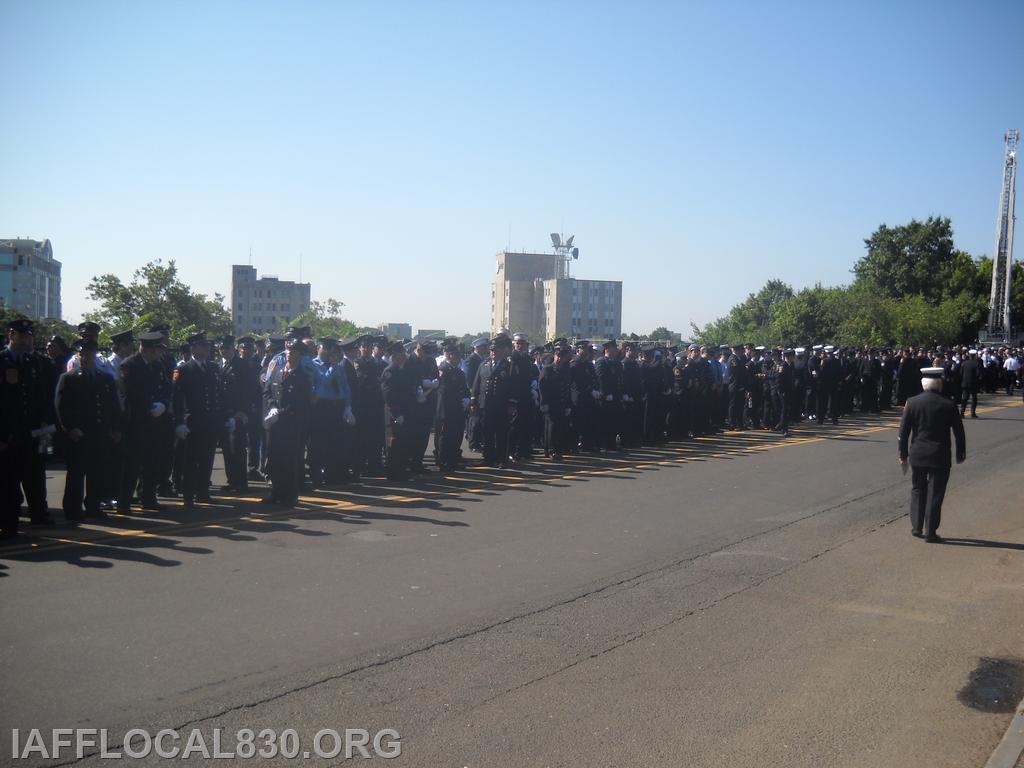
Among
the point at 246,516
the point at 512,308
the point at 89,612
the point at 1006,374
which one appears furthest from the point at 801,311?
the point at 512,308

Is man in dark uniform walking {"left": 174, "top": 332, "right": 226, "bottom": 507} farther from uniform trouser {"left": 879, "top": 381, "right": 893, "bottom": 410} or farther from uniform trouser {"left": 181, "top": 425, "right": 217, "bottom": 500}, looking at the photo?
uniform trouser {"left": 879, "top": 381, "right": 893, "bottom": 410}

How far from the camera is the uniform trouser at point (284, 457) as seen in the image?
449 inches

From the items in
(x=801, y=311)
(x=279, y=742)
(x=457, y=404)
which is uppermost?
(x=801, y=311)

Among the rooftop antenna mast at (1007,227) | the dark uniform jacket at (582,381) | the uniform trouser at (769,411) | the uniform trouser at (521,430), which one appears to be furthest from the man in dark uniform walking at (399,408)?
the rooftop antenna mast at (1007,227)

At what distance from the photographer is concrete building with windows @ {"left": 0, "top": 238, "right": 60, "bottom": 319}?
360 ft

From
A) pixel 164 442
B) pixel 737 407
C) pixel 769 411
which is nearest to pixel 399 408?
pixel 164 442

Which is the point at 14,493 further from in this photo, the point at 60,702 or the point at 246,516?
the point at 60,702

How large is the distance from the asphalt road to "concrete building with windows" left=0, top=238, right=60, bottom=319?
10381cm

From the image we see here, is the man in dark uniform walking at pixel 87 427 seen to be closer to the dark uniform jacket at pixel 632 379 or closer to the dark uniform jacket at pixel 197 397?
the dark uniform jacket at pixel 197 397

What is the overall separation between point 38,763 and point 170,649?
1.59m

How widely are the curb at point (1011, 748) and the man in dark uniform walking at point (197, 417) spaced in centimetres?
941

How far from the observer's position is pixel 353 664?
231 inches

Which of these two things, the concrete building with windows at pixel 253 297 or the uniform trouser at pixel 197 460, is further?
the concrete building with windows at pixel 253 297

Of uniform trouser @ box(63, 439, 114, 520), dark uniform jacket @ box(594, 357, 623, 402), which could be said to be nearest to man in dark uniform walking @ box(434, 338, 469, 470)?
dark uniform jacket @ box(594, 357, 623, 402)
